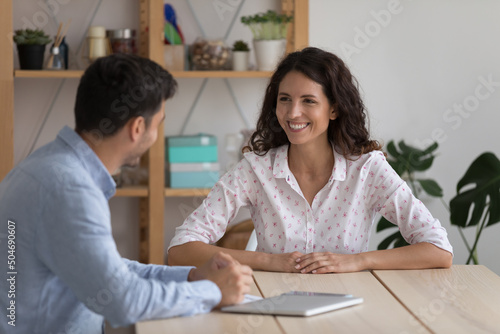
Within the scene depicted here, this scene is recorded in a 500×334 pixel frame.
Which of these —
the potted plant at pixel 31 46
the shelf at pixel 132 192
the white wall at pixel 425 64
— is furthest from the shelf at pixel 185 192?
the white wall at pixel 425 64

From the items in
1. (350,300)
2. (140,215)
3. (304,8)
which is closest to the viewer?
(350,300)

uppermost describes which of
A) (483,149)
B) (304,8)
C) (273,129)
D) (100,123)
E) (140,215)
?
(304,8)

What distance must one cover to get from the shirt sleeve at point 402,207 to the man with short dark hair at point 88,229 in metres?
0.70

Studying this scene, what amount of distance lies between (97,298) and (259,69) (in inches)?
83.4

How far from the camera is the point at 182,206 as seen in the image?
354cm

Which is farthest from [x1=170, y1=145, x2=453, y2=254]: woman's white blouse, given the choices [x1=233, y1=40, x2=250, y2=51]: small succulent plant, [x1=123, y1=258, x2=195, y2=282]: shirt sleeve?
[x1=233, y1=40, x2=250, y2=51]: small succulent plant

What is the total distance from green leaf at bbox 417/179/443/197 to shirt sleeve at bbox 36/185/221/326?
2214 millimetres

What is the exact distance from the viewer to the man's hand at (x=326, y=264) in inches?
71.2

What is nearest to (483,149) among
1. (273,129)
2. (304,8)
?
(304,8)

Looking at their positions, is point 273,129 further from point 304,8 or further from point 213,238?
point 304,8

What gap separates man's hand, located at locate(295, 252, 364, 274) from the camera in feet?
5.94

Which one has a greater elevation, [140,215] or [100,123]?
[100,123]

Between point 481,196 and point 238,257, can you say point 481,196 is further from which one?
point 238,257

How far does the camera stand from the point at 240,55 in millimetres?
3262
